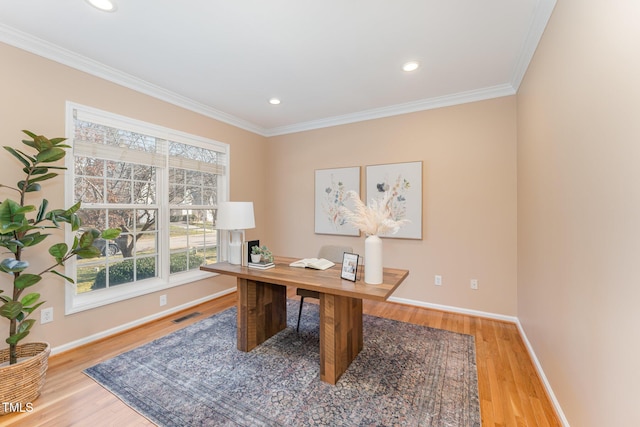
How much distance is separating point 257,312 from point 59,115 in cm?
242

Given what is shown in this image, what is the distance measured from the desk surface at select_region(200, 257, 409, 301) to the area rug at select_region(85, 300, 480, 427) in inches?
27.9

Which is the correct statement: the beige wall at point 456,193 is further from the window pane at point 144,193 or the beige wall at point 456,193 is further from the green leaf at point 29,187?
the green leaf at point 29,187

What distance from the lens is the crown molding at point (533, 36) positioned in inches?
69.8

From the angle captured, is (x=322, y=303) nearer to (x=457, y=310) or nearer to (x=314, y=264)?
(x=314, y=264)

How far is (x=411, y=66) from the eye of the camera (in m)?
2.52

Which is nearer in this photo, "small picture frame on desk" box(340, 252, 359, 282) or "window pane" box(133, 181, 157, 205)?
"small picture frame on desk" box(340, 252, 359, 282)

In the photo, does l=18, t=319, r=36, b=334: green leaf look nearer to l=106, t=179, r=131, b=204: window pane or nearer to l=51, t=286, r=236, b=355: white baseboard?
l=51, t=286, r=236, b=355: white baseboard

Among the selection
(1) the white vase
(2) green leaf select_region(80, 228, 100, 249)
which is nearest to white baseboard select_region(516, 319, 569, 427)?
(1) the white vase

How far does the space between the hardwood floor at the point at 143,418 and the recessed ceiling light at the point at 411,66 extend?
8.71ft

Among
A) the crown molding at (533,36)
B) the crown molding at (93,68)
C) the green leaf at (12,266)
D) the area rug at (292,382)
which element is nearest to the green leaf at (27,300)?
the green leaf at (12,266)

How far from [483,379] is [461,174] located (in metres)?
2.13

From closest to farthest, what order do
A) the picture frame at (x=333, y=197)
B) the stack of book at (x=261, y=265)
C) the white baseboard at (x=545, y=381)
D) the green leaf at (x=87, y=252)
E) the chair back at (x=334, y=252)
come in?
the white baseboard at (x=545, y=381) < the green leaf at (x=87, y=252) < the stack of book at (x=261, y=265) < the chair back at (x=334, y=252) < the picture frame at (x=333, y=197)

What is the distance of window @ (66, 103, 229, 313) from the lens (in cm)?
251

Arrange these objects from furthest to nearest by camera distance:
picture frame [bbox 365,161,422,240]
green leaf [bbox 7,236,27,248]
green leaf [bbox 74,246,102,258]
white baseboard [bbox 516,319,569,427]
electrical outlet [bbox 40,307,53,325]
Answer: picture frame [bbox 365,161,422,240], electrical outlet [bbox 40,307,53,325], green leaf [bbox 74,246,102,258], green leaf [bbox 7,236,27,248], white baseboard [bbox 516,319,569,427]
